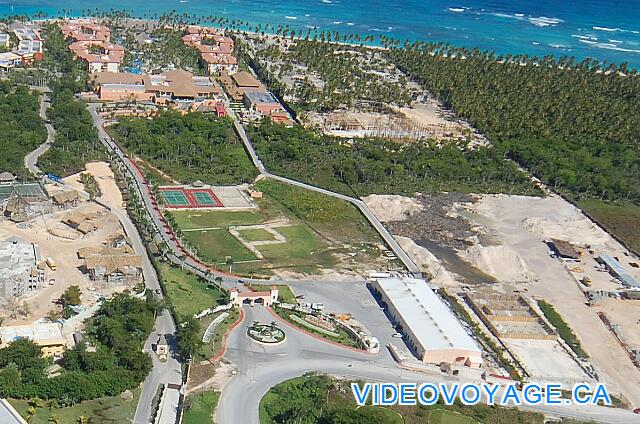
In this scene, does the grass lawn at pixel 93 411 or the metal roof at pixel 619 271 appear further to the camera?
the metal roof at pixel 619 271

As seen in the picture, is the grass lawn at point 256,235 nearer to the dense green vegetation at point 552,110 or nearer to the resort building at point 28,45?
the dense green vegetation at point 552,110

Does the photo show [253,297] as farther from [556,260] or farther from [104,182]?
[556,260]

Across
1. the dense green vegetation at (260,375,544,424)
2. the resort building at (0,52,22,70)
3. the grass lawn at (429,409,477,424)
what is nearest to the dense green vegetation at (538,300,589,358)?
the dense green vegetation at (260,375,544,424)

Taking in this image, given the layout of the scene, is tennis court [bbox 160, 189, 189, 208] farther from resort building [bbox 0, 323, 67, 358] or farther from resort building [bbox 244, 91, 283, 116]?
resort building [bbox 244, 91, 283, 116]

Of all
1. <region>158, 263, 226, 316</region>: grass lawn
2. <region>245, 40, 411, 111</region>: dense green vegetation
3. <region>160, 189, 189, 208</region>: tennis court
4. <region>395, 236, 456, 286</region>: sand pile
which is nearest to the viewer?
<region>158, 263, 226, 316</region>: grass lawn

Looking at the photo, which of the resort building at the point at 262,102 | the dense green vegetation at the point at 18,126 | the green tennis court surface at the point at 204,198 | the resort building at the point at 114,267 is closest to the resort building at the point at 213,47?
the resort building at the point at 262,102

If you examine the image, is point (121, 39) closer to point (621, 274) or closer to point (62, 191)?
point (62, 191)

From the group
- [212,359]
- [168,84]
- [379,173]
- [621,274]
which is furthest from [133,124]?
[621,274]
